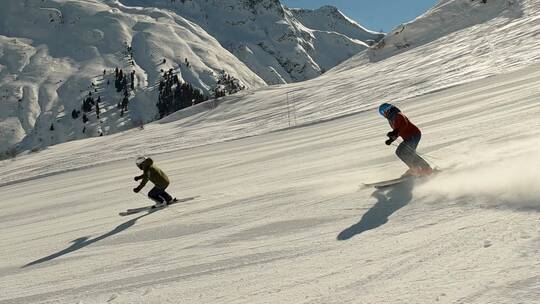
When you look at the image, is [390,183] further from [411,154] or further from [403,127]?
[403,127]

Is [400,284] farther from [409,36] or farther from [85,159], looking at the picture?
[409,36]

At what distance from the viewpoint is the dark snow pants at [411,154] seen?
8.71 metres

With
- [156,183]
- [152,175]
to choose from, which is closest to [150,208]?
[156,183]

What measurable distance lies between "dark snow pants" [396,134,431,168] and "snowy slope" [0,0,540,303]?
1.85ft

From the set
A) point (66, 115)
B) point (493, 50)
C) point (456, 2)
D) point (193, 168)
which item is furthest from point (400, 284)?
point (66, 115)

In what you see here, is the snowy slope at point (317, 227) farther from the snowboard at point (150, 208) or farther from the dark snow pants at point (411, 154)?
the dark snow pants at point (411, 154)

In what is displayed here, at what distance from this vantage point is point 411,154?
874 cm

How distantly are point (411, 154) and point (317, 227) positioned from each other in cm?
278

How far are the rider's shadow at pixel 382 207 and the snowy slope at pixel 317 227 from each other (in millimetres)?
38

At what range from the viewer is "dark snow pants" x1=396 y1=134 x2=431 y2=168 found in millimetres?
8711

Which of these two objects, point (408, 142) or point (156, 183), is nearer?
point (408, 142)

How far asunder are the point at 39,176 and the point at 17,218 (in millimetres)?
15534

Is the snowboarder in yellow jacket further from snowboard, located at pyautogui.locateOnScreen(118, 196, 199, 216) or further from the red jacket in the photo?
the red jacket

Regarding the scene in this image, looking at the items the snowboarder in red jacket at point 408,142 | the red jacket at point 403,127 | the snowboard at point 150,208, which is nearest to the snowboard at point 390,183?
the snowboarder in red jacket at point 408,142
